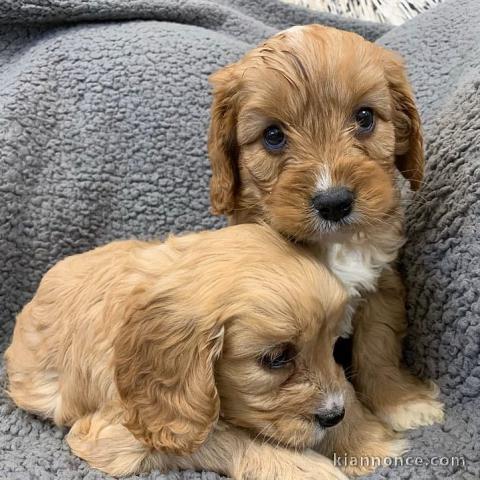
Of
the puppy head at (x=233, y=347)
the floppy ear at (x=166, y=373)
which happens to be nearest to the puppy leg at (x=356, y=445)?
the puppy head at (x=233, y=347)

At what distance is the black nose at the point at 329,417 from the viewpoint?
1923 mm

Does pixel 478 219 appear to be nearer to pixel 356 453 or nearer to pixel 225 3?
pixel 356 453

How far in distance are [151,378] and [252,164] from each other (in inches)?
29.4

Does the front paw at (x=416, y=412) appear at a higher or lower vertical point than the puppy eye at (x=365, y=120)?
lower

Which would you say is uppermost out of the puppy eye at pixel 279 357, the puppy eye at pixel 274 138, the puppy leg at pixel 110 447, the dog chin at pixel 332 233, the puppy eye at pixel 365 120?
the puppy eye at pixel 365 120

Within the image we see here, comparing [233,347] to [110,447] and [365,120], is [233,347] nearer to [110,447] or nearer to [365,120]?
[110,447]

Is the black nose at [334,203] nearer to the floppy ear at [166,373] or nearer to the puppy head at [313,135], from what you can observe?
the puppy head at [313,135]

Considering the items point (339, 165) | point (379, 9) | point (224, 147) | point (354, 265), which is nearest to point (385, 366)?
point (354, 265)

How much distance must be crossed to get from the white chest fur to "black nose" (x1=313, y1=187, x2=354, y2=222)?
0.64 ft

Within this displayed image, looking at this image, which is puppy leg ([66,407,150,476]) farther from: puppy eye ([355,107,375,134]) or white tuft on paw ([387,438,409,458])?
puppy eye ([355,107,375,134])

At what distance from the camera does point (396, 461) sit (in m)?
2.13

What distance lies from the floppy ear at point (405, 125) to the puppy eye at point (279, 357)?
803 millimetres

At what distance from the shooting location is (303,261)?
1961mm

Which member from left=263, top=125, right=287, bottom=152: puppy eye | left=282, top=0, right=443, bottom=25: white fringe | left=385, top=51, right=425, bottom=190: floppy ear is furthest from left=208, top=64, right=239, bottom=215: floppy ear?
left=282, top=0, right=443, bottom=25: white fringe
